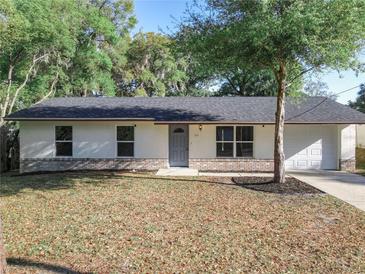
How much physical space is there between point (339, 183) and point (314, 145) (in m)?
4.58

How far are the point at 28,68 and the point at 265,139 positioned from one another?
14.8m

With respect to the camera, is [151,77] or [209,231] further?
[151,77]

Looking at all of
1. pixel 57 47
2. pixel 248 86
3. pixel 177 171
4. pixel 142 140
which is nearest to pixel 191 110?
pixel 142 140

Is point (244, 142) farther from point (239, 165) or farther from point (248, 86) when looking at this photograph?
point (248, 86)

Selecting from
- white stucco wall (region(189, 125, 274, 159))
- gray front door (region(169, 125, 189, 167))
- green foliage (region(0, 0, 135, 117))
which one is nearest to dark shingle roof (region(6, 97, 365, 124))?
white stucco wall (region(189, 125, 274, 159))

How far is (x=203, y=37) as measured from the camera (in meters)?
12.5

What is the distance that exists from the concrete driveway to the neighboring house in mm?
1512

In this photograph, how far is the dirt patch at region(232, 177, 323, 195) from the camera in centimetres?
1193

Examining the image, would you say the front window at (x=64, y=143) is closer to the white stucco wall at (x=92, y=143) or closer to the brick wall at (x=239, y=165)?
the white stucco wall at (x=92, y=143)

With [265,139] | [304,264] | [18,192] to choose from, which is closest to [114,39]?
[265,139]

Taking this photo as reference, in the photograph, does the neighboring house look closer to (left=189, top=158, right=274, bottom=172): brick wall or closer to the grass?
(left=189, top=158, right=274, bottom=172): brick wall

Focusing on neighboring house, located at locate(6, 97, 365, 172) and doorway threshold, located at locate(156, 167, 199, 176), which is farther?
neighboring house, located at locate(6, 97, 365, 172)

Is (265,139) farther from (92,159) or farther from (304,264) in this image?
(304,264)

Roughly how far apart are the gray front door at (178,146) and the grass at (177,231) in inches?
231
